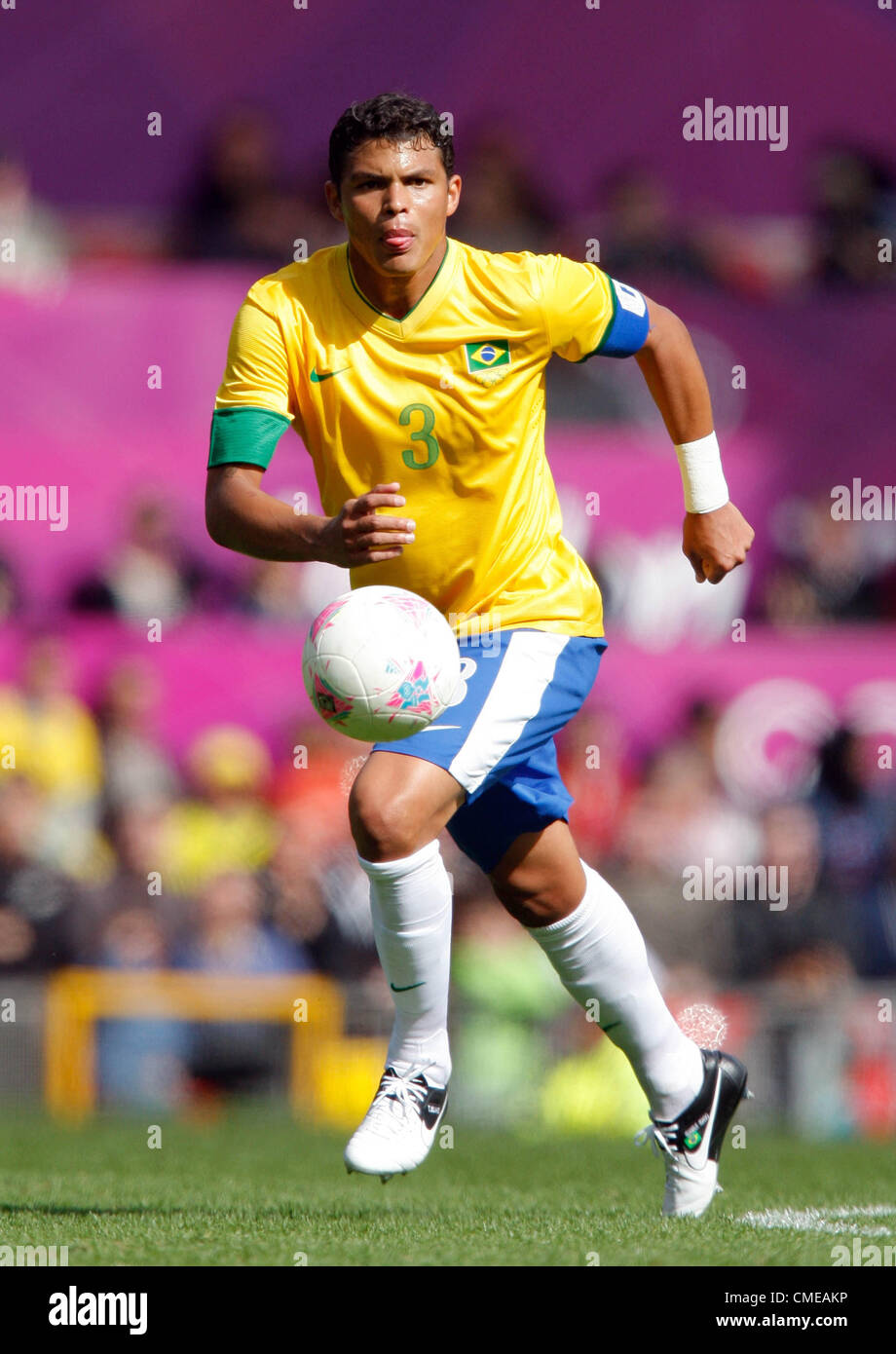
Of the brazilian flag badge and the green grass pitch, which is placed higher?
the brazilian flag badge

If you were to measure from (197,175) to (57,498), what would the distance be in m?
4.77

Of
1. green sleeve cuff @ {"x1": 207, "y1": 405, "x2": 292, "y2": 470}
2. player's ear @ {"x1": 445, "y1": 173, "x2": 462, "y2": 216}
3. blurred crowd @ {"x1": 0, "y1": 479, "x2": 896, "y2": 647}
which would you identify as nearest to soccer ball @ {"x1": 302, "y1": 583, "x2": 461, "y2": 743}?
green sleeve cuff @ {"x1": 207, "y1": 405, "x2": 292, "y2": 470}

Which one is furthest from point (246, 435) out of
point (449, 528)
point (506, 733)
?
point (506, 733)

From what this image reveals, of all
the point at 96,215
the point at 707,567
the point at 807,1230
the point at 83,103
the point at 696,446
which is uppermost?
the point at 83,103

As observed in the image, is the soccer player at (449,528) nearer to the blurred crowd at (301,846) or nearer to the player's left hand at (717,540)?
the player's left hand at (717,540)

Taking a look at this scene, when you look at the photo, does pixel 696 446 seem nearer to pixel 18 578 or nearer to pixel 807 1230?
pixel 807 1230

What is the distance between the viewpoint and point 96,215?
16.0 m

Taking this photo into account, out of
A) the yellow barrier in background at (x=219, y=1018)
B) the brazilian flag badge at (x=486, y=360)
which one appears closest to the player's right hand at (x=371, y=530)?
the brazilian flag badge at (x=486, y=360)

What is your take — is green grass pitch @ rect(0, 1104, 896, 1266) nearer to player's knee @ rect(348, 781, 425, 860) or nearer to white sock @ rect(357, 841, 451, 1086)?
white sock @ rect(357, 841, 451, 1086)

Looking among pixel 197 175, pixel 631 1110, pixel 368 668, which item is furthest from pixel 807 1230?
pixel 197 175

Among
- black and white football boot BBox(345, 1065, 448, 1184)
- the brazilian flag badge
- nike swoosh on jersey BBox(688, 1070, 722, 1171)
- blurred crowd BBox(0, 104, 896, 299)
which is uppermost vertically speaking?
blurred crowd BBox(0, 104, 896, 299)

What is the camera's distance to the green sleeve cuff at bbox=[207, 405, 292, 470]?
4.62m

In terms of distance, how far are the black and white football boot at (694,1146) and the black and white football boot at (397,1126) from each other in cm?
63

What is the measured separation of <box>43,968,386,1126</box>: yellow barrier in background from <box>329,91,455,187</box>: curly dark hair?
5.21 meters
